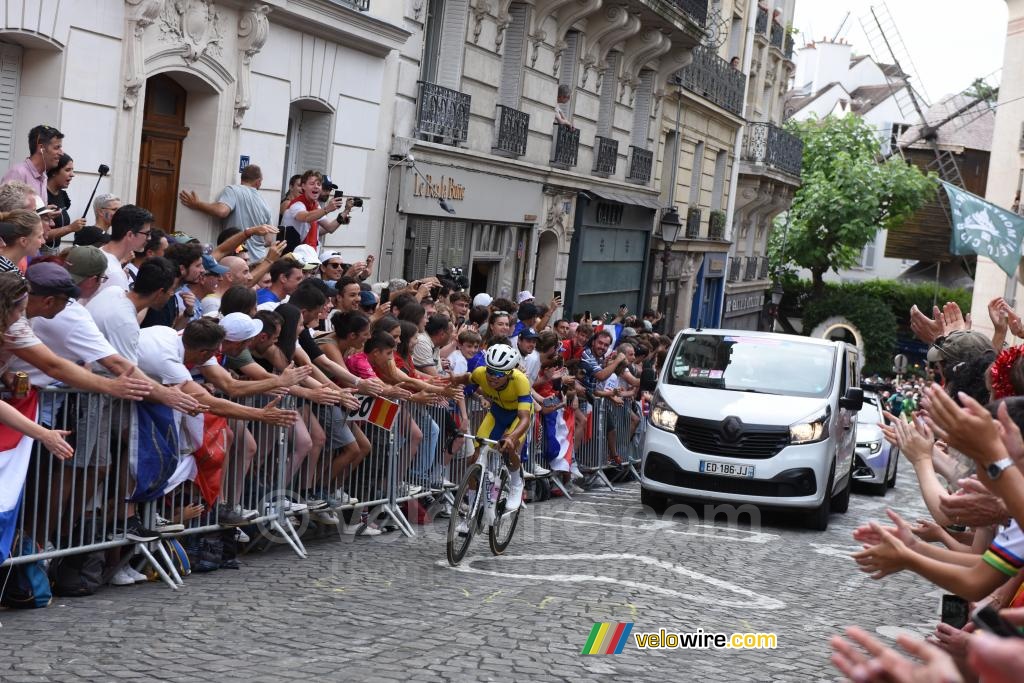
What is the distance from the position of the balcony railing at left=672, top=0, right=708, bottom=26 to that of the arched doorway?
7.10 metres

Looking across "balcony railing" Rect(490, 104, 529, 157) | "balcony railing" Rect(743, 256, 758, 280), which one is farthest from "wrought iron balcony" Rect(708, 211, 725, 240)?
"balcony railing" Rect(490, 104, 529, 157)

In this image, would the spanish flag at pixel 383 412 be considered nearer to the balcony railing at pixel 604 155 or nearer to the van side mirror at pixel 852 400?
the van side mirror at pixel 852 400

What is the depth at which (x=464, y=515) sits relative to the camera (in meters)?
10.1

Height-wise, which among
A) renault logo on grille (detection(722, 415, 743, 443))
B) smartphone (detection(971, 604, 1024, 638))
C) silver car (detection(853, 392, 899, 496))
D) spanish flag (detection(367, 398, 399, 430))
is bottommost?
silver car (detection(853, 392, 899, 496))

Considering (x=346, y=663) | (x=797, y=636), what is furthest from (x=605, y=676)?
(x=797, y=636)

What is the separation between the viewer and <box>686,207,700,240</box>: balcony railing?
37.6m

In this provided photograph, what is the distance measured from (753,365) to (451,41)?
836 centimetres

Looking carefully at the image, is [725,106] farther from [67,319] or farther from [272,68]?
[67,319]

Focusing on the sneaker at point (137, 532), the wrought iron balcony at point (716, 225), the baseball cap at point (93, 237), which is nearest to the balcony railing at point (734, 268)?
the wrought iron balcony at point (716, 225)

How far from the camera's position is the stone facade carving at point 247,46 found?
48.7ft

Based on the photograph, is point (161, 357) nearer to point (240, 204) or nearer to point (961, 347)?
point (961, 347)

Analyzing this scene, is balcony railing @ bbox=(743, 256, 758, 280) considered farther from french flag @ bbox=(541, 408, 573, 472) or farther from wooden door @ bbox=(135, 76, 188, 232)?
wooden door @ bbox=(135, 76, 188, 232)

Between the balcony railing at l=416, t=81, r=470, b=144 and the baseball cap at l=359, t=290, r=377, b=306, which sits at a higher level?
the balcony railing at l=416, t=81, r=470, b=144

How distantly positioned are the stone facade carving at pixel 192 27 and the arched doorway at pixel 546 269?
12916 millimetres
